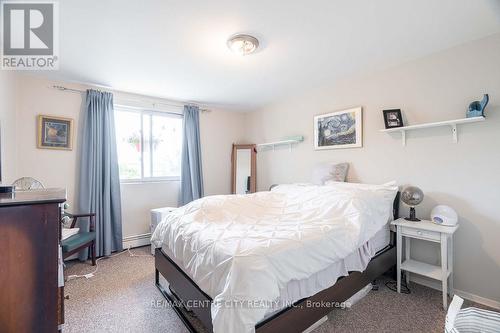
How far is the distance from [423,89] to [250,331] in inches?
109

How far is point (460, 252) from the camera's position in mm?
2172

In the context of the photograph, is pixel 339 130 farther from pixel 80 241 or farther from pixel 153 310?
pixel 80 241

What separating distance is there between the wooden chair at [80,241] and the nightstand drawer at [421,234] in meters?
3.54

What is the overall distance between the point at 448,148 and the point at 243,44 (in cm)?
224

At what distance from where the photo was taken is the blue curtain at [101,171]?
3.05 metres

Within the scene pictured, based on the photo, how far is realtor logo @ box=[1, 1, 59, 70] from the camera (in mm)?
1641

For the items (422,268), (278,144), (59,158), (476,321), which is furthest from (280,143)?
(59,158)

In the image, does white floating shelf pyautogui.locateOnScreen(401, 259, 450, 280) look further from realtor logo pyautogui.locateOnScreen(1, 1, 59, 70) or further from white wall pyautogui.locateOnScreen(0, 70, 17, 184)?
white wall pyautogui.locateOnScreen(0, 70, 17, 184)

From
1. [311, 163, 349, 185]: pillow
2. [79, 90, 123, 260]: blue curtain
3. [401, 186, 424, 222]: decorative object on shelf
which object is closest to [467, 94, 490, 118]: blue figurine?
[401, 186, 424, 222]: decorative object on shelf

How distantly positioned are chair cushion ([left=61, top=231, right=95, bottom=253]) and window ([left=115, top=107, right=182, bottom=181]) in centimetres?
96

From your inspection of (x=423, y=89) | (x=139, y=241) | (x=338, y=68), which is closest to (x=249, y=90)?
(x=338, y=68)

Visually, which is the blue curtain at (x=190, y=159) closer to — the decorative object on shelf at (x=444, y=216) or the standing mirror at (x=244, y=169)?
the standing mirror at (x=244, y=169)

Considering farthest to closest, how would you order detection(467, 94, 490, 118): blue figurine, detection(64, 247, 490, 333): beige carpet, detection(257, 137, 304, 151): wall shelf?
detection(257, 137, 304, 151): wall shelf → detection(467, 94, 490, 118): blue figurine → detection(64, 247, 490, 333): beige carpet

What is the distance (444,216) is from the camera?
2.08 m
